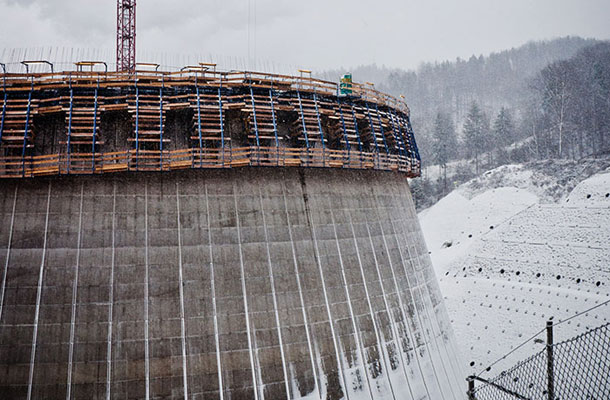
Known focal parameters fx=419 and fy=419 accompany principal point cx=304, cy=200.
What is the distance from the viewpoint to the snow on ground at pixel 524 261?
34438 mm

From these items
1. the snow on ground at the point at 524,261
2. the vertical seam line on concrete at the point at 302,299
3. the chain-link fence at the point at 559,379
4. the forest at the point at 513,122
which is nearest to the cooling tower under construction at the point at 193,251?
the vertical seam line on concrete at the point at 302,299

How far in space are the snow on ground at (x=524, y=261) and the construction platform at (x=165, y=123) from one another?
54.7 feet

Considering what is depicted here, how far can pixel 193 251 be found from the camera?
16844 mm

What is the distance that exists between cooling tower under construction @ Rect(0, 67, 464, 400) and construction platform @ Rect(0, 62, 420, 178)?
0.08 meters

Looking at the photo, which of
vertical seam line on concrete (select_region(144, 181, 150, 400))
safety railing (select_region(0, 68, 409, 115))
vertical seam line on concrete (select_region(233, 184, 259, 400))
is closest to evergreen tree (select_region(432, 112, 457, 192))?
safety railing (select_region(0, 68, 409, 115))

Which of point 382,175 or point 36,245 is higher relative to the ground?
point 382,175

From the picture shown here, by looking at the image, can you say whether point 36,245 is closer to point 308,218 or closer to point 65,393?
point 65,393

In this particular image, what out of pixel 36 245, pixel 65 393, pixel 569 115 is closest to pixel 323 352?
pixel 65 393

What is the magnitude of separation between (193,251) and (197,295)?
176cm

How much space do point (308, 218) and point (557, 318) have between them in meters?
27.0

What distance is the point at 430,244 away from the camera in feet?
203

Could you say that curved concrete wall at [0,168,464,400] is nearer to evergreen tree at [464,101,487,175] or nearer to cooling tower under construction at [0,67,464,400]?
cooling tower under construction at [0,67,464,400]

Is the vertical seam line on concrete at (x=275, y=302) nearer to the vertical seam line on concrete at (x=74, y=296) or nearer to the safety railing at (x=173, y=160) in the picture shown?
the safety railing at (x=173, y=160)

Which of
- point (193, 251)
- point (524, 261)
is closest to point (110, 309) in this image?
point (193, 251)
